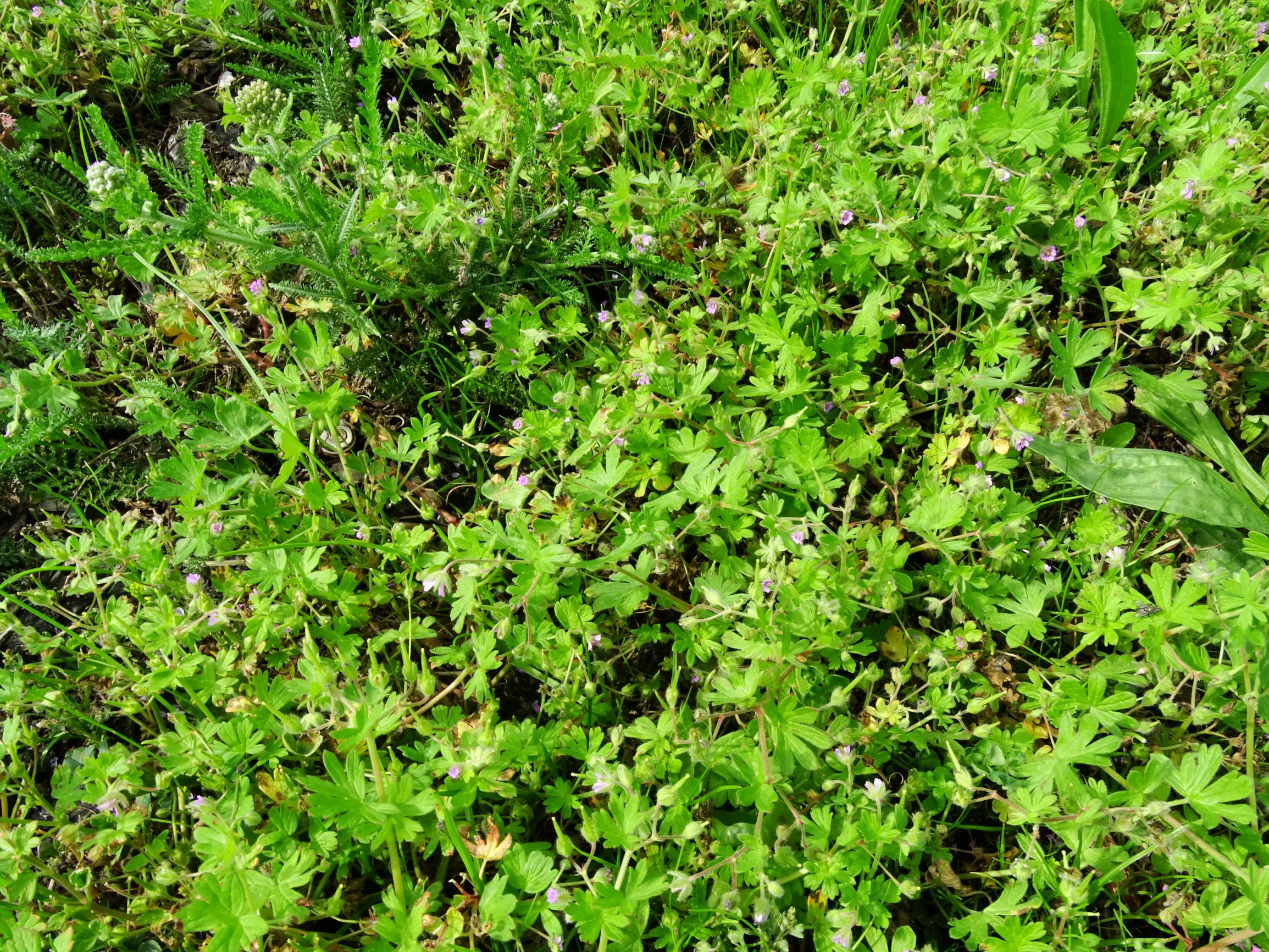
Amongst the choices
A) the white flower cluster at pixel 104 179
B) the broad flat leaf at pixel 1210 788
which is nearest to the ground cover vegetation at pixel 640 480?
the broad flat leaf at pixel 1210 788

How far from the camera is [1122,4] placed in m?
3.14

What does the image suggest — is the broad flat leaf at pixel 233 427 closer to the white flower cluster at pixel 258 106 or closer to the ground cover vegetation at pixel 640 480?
the ground cover vegetation at pixel 640 480

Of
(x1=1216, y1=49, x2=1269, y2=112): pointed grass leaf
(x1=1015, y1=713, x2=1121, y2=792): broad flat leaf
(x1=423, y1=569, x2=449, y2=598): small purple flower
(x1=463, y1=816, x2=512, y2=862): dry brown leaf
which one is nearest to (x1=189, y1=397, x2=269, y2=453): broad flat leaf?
(x1=423, y1=569, x2=449, y2=598): small purple flower

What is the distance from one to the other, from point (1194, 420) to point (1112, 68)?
44.6 inches

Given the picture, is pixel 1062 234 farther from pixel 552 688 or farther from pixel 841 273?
pixel 552 688

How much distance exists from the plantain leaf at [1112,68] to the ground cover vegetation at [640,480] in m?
0.02

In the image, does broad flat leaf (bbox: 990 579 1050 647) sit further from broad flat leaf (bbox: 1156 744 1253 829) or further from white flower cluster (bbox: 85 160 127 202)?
white flower cluster (bbox: 85 160 127 202)

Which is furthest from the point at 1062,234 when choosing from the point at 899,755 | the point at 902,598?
the point at 899,755

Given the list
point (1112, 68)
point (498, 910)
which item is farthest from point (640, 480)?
point (1112, 68)

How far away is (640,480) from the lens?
2498 mm

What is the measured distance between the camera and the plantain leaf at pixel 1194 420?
2535mm

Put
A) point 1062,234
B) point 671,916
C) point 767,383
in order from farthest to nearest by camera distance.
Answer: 1. point 1062,234
2. point 767,383
3. point 671,916

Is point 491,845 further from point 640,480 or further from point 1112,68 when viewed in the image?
point 1112,68

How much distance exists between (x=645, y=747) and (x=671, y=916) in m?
0.37
